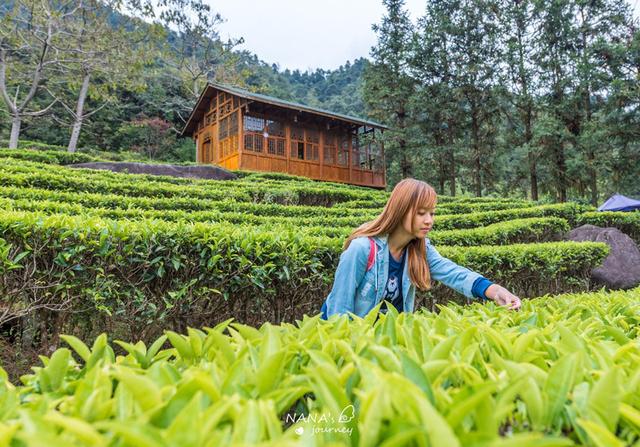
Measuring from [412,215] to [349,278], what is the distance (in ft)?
1.75

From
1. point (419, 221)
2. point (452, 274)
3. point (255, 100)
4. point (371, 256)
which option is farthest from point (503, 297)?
point (255, 100)

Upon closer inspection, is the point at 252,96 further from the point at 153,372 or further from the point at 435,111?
the point at 153,372

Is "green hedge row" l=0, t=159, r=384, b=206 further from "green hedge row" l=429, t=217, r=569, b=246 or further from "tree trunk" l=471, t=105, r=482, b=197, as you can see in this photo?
"tree trunk" l=471, t=105, r=482, b=197

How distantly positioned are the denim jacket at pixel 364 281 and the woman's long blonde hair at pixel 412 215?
0.05 metres

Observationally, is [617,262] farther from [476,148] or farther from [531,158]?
[476,148]

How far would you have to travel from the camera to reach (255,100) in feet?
62.7

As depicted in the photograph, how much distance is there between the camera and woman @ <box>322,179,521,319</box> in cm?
247

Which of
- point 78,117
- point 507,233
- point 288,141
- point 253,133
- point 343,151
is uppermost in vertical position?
point 78,117

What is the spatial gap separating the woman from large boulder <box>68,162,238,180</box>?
14593 mm

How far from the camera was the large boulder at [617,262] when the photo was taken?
29.2 feet

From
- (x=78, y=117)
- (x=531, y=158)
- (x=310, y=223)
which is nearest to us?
(x=310, y=223)

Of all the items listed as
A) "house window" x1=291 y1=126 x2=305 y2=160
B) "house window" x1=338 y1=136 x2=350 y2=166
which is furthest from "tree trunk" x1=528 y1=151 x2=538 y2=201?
"house window" x1=291 y1=126 x2=305 y2=160

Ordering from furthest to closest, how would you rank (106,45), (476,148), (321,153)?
(476,148)
(321,153)
(106,45)

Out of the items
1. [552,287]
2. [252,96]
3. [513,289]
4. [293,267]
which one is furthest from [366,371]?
[252,96]
